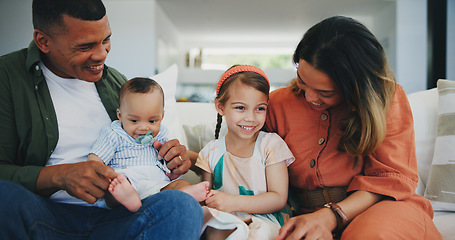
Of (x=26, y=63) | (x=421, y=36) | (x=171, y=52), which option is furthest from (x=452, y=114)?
(x=171, y=52)

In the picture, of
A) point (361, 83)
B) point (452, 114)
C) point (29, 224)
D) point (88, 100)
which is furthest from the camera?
point (452, 114)

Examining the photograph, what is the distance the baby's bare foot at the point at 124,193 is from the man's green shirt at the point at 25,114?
0.35 m

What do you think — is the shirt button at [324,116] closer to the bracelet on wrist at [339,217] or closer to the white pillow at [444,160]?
the bracelet on wrist at [339,217]

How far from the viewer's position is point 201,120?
5.88ft

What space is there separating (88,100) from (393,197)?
1.19 metres

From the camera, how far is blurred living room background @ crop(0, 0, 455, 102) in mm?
5242

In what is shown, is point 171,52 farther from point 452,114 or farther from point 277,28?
point 452,114

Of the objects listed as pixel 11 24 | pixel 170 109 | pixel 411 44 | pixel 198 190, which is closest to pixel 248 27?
pixel 411 44

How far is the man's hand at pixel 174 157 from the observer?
48.1 inches

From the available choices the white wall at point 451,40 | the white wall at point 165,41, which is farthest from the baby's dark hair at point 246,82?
the white wall at point 165,41

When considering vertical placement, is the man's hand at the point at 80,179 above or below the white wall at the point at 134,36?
below

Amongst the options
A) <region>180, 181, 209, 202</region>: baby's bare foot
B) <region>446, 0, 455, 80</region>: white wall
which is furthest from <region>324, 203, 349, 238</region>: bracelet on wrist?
<region>446, 0, 455, 80</region>: white wall

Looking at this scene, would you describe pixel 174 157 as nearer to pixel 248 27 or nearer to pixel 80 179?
pixel 80 179

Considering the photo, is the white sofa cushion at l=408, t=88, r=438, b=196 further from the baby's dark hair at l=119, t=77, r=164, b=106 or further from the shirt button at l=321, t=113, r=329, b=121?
the baby's dark hair at l=119, t=77, r=164, b=106
